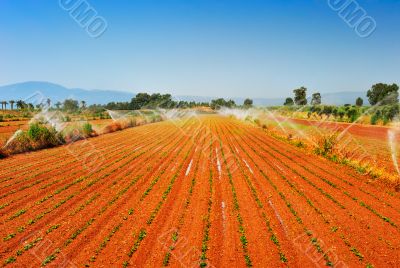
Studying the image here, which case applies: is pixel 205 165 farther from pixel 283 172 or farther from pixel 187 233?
pixel 187 233

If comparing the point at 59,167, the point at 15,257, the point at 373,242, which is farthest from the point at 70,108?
the point at 373,242

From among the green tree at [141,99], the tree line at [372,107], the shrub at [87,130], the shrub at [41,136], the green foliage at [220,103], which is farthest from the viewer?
the green foliage at [220,103]

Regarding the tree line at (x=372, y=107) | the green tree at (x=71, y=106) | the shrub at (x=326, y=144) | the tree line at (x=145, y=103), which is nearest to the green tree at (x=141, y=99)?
the tree line at (x=145, y=103)

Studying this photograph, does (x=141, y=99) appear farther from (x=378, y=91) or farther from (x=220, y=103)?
(x=378, y=91)

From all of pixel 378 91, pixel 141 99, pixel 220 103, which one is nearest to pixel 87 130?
pixel 378 91

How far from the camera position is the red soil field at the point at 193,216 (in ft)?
19.0

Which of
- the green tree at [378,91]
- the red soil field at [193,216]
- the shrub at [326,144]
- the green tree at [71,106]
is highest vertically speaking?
the green tree at [378,91]

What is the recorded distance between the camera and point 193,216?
762cm

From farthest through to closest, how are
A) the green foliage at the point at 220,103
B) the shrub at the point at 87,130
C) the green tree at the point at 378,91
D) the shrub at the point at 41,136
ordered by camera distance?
1. the green foliage at the point at 220,103
2. the green tree at the point at 378,91
3. the shrub at the point at 87,130
4. the shrub at the point at 41,136

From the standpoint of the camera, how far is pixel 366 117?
41.2 m

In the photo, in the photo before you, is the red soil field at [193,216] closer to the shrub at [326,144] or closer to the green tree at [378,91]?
the shrub at [326,144]

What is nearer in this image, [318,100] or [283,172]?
[283,172]

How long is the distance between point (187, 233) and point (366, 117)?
4231 cm

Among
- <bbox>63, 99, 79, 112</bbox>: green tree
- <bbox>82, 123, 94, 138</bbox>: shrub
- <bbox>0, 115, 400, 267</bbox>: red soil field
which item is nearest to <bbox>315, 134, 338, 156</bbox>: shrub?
<bbox>0, 115, 400, 267</bbox>: red soil field
